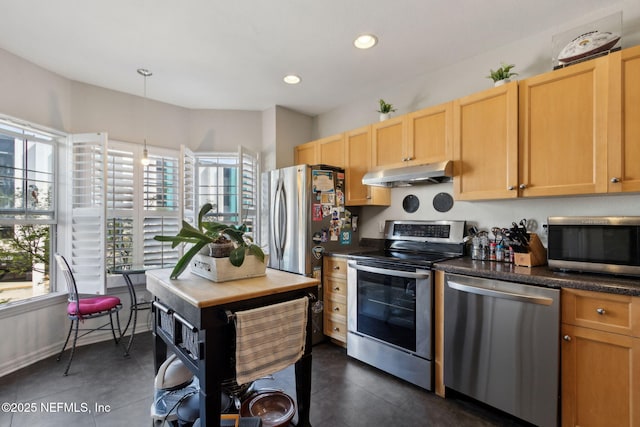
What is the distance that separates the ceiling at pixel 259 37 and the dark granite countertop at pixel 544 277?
175 cm

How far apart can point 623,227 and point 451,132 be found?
1235mm

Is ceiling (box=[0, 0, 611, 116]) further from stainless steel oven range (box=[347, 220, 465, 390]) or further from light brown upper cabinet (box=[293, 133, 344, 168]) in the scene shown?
stainless steel oven range (box=[347, 220, 465, 390])

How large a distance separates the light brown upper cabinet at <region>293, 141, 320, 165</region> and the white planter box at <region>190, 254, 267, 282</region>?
2176 millimetres

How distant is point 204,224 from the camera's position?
5.59ft

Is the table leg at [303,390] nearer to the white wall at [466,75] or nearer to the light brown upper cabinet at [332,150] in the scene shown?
the light brown upper cabinet at [332,150]

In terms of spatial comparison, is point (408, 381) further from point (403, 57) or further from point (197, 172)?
point (197, 172)

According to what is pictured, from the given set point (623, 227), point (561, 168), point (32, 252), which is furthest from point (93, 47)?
point (623, 227)

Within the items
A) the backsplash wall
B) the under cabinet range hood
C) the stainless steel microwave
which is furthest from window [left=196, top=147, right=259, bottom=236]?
the stainless steel microwave

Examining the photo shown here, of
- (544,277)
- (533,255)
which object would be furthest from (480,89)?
(544,277)

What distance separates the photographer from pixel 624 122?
1700mm

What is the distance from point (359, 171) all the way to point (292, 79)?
117cm

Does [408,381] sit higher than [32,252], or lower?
lower

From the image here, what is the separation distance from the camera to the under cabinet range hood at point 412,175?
2395mm

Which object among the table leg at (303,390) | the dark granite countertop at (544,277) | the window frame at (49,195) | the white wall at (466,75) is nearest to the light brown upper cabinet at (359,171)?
the white wall at (466,75)
